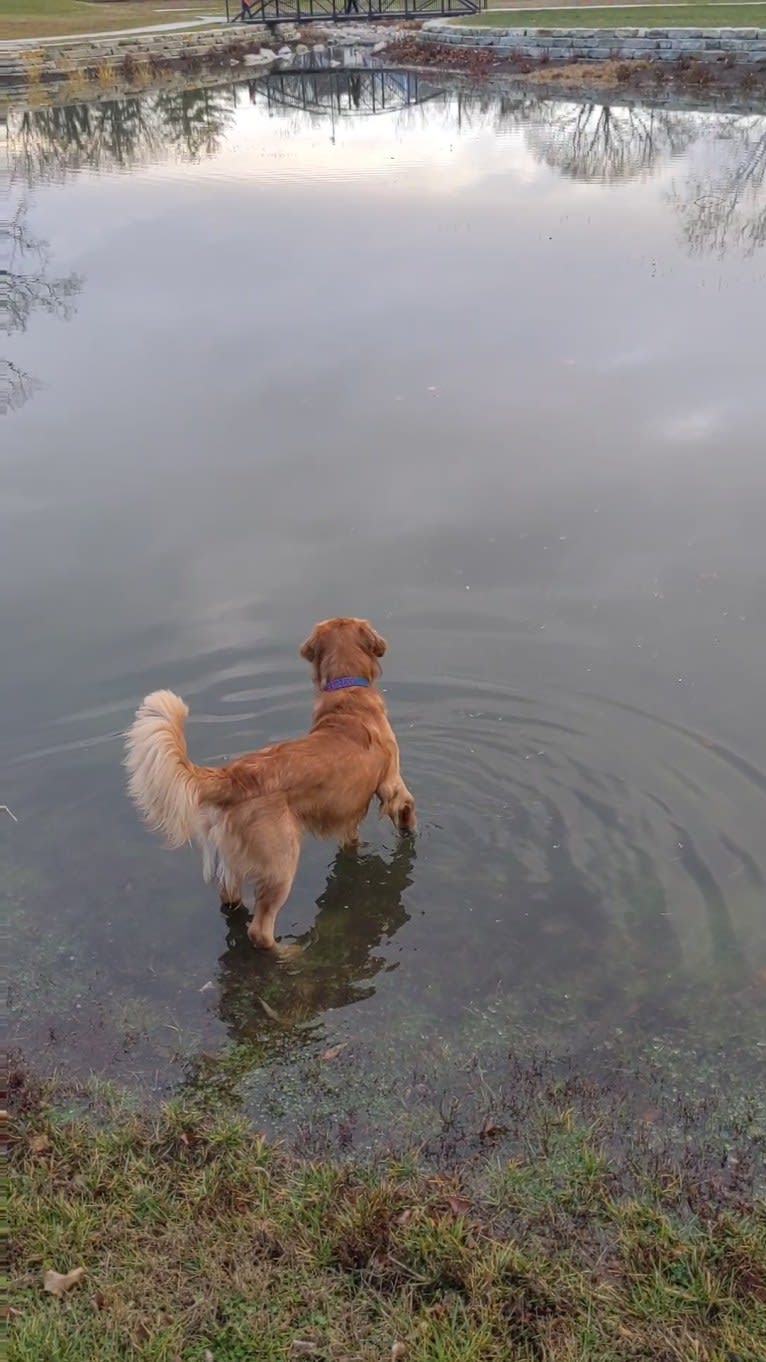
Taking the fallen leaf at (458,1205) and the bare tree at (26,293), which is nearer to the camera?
the fallen leaf at (458,1205)

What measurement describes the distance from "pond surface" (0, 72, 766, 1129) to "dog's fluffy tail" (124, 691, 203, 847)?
95 centimetres

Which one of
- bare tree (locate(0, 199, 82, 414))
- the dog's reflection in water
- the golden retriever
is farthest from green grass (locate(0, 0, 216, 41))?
the dog's reflection in water

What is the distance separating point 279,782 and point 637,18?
159 feet

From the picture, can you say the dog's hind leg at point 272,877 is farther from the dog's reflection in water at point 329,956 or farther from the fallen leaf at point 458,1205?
the fallen leaf at point 458,1205

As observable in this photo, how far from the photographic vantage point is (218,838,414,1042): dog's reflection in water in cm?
533

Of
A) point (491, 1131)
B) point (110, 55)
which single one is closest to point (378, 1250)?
point (491, 1131)

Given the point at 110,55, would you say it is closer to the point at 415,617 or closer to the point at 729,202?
the point at 729,202

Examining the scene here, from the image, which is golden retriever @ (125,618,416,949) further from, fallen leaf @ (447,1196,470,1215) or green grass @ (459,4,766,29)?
green grass @ (459,4,766,29)

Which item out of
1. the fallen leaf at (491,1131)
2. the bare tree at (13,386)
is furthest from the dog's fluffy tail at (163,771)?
the bare tree at (13,386)

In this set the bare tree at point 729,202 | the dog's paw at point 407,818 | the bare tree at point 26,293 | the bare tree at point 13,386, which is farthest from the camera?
the bare tree at point 729,202

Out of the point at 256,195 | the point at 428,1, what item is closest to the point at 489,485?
the point at 256,195

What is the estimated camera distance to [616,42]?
39.6 metres

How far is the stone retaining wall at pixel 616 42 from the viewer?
36094 millimetres

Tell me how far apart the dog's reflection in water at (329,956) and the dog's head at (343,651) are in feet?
3.44
